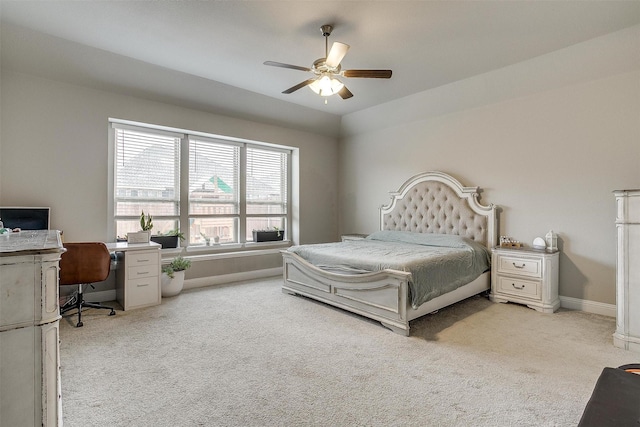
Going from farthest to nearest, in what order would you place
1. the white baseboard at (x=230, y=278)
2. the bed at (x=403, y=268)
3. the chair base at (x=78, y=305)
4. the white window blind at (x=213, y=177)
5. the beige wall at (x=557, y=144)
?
the white window blind at (x=213, y=177), the white baseboard at (x=230, y=278), the beige wall at (x=557, y=144), the chair base at (x=78, y=305), the bed at (x=403, y=268)

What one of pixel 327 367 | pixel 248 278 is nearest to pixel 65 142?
pixel 248 278

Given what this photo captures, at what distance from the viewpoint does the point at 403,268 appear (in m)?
3.03

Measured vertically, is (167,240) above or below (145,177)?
below

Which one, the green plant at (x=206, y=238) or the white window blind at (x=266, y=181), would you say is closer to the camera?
the green plant at (x=206, y=238)

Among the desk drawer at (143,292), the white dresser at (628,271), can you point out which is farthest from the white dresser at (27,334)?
the white dresser at (628,271)

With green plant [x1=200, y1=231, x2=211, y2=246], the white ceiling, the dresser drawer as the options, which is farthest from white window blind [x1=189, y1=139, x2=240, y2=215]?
the white ceiling

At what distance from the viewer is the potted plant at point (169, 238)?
4.54m

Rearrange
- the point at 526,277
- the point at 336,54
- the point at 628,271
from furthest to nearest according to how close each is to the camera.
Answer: the point at 526,277, the point at 336,54, the point at 628,271

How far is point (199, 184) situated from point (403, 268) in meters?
3.48

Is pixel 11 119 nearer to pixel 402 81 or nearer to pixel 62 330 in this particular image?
pixel 62 330

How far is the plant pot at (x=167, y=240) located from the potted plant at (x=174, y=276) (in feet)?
1.06

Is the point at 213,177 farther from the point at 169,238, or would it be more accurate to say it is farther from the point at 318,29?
the point at 318,29

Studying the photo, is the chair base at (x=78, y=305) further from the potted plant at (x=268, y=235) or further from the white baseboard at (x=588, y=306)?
the white baseboard at (x=588, y=306)

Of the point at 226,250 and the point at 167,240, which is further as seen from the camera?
the point at 226,250
